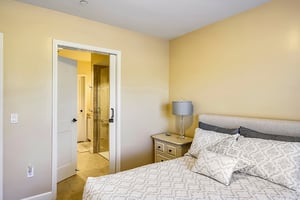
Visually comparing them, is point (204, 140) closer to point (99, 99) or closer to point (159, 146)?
point (159, 146)

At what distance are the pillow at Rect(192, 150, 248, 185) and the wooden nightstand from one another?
3.07 ft

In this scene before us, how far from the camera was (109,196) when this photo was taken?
1484 mm

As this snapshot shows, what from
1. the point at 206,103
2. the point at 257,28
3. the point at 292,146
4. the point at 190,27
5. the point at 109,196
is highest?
the point at 190,27

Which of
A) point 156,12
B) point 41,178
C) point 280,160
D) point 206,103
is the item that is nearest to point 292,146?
point 280,160

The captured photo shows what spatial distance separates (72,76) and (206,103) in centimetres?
239

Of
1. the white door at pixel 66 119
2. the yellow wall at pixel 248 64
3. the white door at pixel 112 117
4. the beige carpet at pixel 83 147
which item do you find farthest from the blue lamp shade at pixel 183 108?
the beige carpet at pixel 83 147

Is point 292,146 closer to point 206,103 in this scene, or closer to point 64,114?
point 206,103

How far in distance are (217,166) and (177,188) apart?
0.47 meters

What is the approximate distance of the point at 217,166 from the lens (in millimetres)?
1820

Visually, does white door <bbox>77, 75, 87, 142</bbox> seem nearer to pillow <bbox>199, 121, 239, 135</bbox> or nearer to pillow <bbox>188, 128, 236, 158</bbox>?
pillow <bbox>199, 121, 239, 135</bbox>

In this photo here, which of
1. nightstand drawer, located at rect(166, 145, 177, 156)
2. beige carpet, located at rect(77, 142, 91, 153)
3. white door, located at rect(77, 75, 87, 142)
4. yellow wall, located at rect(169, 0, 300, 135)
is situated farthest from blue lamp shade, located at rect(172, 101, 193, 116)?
white door, located at rect(77, 75, 87, 142)

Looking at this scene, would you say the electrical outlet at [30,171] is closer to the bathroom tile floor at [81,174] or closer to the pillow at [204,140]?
the bathroom tile floor at [81,174]

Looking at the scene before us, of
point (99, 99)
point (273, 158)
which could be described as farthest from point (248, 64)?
point (99, 99)

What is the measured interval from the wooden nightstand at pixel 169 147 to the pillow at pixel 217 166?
936 mm
